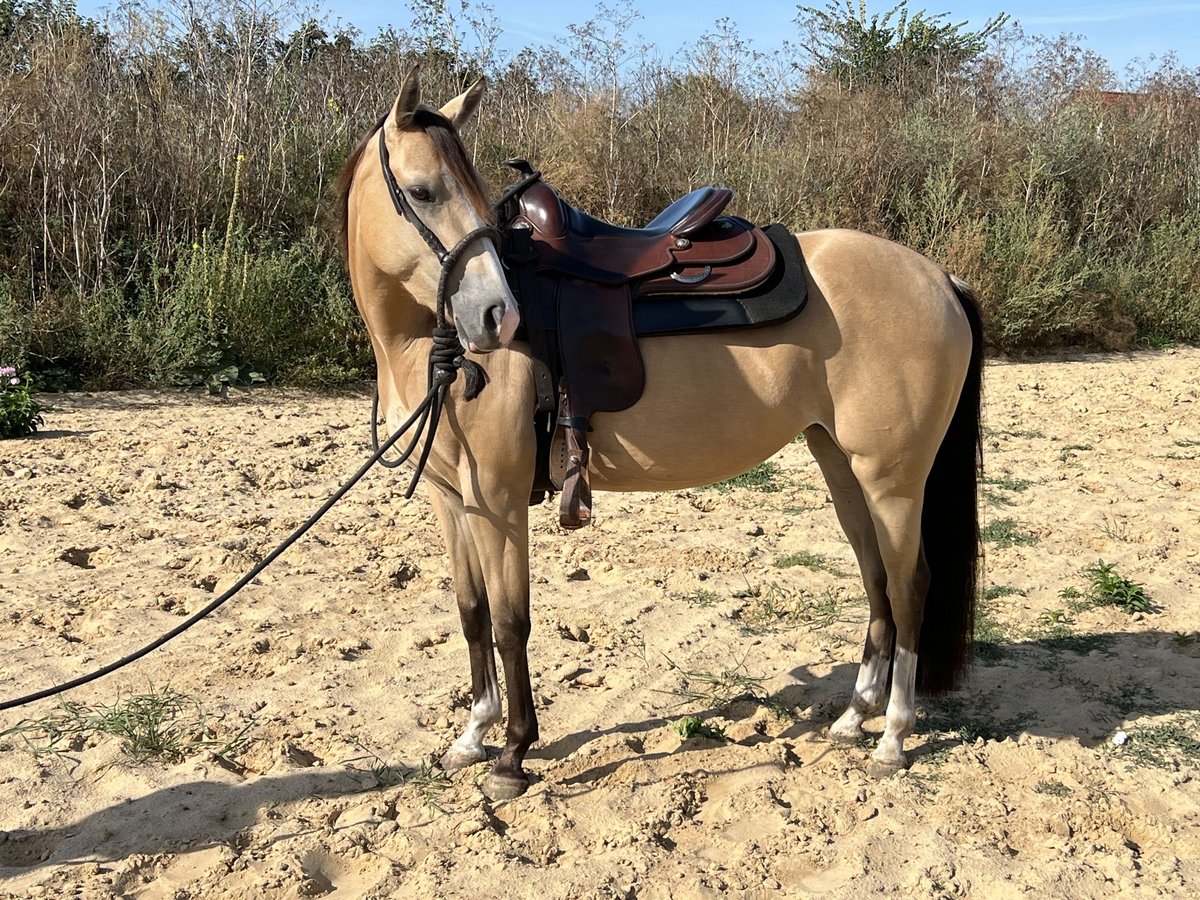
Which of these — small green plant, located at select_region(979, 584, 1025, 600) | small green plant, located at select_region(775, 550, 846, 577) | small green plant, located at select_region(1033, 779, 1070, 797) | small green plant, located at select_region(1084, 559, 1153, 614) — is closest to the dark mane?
small green plant, located at select_region(1033, 779, 1070, 797)

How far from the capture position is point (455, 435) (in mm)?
2594

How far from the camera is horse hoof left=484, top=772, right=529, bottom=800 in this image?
2.69 meters

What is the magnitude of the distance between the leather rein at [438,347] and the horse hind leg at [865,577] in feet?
3.93

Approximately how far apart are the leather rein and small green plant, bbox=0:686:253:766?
3.23 ft

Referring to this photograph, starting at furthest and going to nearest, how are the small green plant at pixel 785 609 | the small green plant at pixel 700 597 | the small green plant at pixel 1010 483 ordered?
the small green plant at pixel 1010 483 → the small green plant at pixel 700 597 → the small green plant at pixel 785 609

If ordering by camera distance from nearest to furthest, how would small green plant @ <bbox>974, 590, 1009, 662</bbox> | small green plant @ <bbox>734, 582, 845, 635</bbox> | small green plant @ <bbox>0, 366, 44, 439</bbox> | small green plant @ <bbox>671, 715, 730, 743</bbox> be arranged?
small green plant @ <bbox>671, 715, 730, 743</bbox> < small green plant @ <bbox>974, 590, 1009, 662</bbox> < small green plant @ <bbox>734, 582, 845, 635</bbox> < small green plant @ <bbox>0, 366, 44, 439</bbox>

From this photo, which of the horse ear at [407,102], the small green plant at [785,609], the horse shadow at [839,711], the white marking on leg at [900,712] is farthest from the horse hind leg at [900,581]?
the horse ear at [407,102]

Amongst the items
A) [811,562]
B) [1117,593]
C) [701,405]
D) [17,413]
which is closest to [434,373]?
[701,405]

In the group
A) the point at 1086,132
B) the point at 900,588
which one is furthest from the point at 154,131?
the point at 1086,132

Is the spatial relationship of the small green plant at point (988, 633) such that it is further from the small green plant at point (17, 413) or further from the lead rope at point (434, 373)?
the small green plant at point (17, 413)

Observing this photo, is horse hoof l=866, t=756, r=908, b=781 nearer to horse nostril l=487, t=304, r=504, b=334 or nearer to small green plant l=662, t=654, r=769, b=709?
small green plant l=662, t=654, r=769, b=709

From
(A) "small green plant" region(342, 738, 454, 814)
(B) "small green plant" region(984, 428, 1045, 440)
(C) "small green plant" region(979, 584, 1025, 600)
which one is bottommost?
(A) "small green plant" region(342, 738, 454, 814)

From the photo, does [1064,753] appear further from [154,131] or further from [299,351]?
[154,131]

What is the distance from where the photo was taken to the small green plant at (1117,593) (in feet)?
12.9
